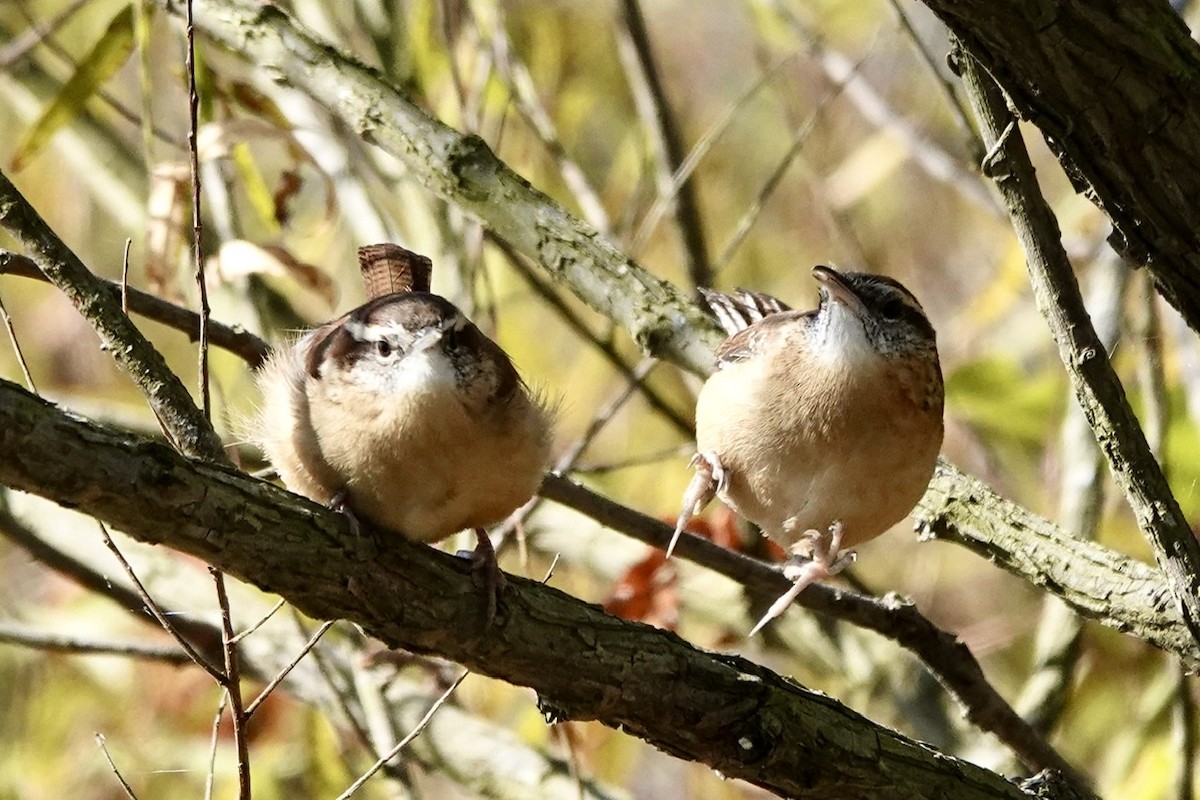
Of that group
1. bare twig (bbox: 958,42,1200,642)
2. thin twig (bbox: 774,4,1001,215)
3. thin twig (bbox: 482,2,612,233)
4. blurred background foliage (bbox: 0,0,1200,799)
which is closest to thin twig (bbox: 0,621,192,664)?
blurred background foliage (bbox: 0,0,1200,799)

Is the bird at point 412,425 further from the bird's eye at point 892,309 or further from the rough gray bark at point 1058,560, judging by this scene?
the rough gray bark at point 1058,560

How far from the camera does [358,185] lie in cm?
514

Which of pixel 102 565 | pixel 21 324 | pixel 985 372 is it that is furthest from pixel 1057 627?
pixel 21 324

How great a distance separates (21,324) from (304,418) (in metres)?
5.06

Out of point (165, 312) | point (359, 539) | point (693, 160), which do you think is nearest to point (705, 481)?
point (359, 539)

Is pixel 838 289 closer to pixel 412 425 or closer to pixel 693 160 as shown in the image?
pixel 412 425

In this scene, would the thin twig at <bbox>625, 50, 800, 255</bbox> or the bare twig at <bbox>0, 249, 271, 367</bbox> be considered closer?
the bare twig at <bbox>0, 249, 271, 367</bbox>

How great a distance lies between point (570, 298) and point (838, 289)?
14.6ft

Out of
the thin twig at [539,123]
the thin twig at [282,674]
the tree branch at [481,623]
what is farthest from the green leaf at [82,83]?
the tree branch at [481,623]

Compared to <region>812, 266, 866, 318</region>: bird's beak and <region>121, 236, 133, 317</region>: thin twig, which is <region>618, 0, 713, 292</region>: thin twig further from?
<region>121, 236, 133, 317</region>: thin twig

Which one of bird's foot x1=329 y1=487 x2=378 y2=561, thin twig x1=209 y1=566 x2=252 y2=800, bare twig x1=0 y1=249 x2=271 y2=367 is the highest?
bare twig x1=0 y1=249 x2=271 y2=367

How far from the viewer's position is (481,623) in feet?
8.59

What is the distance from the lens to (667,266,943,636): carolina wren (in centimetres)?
325

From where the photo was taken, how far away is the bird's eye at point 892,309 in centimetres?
349
